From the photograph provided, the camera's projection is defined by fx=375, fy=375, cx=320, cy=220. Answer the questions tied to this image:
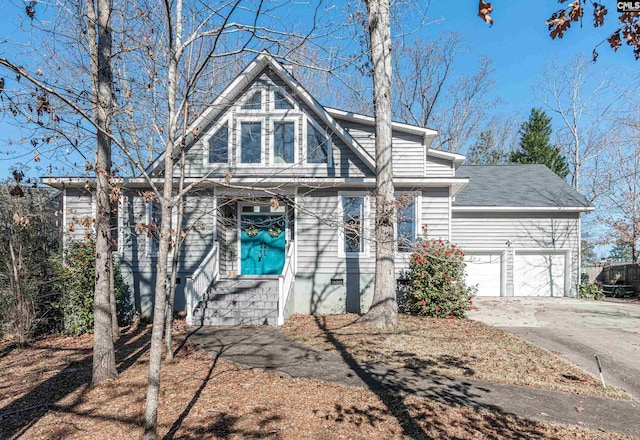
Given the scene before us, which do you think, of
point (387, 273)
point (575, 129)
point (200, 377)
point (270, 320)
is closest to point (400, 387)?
point (200, 377)

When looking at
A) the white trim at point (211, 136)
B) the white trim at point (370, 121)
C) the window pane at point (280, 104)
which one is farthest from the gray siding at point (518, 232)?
the white trim at point (211, 136)

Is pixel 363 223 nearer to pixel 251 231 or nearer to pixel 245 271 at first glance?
pixel 251 231

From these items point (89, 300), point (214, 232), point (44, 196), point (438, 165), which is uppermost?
point (438, 165)

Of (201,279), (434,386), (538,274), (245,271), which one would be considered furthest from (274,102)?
(538,274)

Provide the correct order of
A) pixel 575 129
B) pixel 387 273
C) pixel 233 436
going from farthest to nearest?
1. pixel 575 129
2. pixel 387 273
3. pixel 233 436

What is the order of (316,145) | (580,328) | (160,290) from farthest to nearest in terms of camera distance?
(316,145) → (580,328) → (160,290)

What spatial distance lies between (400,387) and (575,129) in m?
27.9

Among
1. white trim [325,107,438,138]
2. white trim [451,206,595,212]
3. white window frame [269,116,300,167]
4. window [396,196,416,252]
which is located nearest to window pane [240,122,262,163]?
white window frame [269,116,300,167]

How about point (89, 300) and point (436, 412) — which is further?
point (89, 300)

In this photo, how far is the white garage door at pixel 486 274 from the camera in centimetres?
1531

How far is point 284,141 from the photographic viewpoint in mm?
10969

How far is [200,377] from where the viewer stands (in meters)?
5.51

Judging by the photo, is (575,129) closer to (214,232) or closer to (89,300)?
(214,232)

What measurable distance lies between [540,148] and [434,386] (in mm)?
26813
